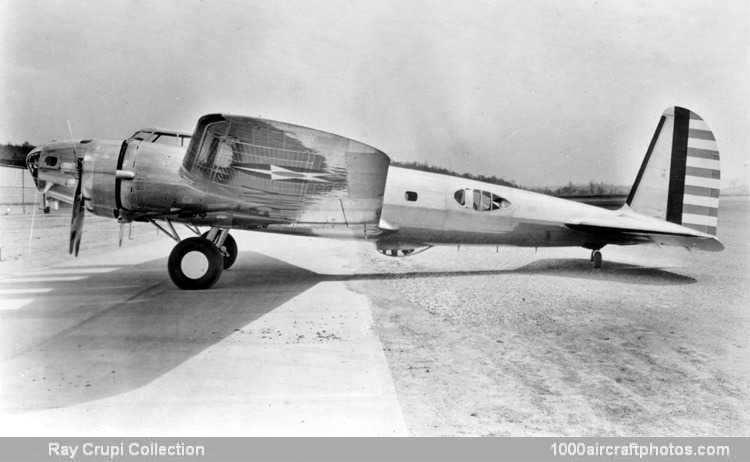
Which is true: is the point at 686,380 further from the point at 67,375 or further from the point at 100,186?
the point at 100,186

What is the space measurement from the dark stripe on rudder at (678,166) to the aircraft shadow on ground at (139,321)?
123 centimetres

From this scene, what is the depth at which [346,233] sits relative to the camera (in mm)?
7582

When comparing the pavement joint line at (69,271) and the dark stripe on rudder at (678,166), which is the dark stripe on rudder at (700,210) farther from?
the pavement joint line at (69,271)

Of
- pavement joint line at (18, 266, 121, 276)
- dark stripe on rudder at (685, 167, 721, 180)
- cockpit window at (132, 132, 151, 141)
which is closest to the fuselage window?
dark stripe on rudder at (685, 167, 721, 180)

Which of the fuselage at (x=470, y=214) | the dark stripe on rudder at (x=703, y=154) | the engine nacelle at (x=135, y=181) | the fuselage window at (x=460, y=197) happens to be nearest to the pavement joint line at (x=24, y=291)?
the engine nacelle at (x=135, y=181)

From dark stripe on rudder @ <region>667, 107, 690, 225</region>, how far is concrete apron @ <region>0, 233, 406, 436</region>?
267 inches

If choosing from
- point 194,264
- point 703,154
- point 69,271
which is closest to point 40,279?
point 69,271

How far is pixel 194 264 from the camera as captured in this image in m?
6.73

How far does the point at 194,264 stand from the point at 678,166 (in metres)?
9.24

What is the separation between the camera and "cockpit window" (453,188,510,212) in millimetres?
8258

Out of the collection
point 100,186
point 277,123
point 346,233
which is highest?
point 277,123

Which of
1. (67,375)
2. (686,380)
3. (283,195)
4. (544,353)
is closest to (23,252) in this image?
(283,195)

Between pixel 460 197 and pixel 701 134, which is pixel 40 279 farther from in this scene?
pixel 701 134
